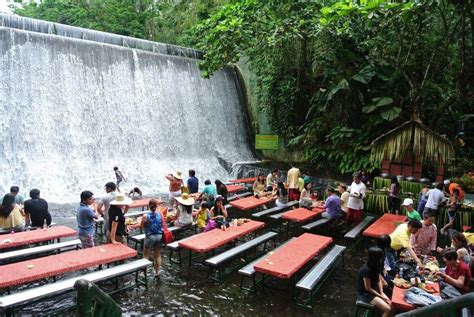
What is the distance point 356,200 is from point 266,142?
30.7 ft

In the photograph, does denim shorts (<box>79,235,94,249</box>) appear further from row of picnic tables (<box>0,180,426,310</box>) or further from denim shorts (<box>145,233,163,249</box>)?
denim shorts (<box>145,233,163,249</box>)

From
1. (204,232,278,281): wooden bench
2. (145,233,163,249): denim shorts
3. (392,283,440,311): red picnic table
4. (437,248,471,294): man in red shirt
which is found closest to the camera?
(392,283,440,311): red picnic table

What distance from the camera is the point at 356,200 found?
28.0 feet

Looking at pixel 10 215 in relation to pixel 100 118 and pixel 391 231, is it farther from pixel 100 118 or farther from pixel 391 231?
pixel 100 118

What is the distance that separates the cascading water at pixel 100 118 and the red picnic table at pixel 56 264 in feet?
21.7

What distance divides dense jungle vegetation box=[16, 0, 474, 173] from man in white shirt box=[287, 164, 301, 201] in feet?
10.5

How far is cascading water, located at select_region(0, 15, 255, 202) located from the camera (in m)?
11.6

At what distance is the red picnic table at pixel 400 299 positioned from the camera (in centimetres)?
402

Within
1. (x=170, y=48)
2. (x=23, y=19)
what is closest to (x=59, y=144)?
(x=23, y=19)

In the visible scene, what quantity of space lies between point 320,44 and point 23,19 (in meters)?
11.5

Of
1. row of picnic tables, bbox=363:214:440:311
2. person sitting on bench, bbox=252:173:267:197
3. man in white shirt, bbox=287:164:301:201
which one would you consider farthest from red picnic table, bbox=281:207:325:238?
person sitting on bench, bbox=252:173:267:197

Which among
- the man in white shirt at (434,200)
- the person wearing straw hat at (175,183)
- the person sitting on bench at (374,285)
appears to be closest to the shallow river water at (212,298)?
the person sitting on bench at (374,285)

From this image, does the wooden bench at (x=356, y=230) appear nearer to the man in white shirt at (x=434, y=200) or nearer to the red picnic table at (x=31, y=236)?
the man in white shirt at (x=434, y=200)

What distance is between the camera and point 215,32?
11250mm
